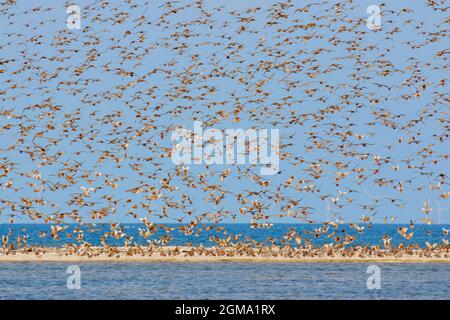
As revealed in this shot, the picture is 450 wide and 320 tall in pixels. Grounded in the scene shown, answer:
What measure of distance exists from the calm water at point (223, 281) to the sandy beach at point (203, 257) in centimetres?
244

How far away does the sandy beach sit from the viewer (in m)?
50.9

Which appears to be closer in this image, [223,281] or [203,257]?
[223,281]

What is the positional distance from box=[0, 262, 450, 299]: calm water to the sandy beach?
244 centimetres

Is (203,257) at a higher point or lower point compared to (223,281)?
higher

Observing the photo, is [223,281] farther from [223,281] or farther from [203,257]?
[203,257]

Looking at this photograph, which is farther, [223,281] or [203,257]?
[203,257]

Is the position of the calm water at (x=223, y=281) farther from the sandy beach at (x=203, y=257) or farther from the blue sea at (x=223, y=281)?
the sandy beach at (x=203, y=257)

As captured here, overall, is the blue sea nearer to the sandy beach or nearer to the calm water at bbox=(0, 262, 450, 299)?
the calm water at bbox=(0, 262, 450, 299)

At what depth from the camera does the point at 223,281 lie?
39031mm

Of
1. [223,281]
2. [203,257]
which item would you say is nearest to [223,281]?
[223,281]

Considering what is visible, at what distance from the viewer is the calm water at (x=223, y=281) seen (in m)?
35.0

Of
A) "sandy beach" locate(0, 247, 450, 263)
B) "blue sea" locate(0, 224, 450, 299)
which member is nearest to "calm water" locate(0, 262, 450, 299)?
"blue sea" locate(0, 224, 450, 299)

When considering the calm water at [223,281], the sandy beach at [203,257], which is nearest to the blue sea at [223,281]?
the calm water at [223,281]

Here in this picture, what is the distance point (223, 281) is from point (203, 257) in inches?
496
